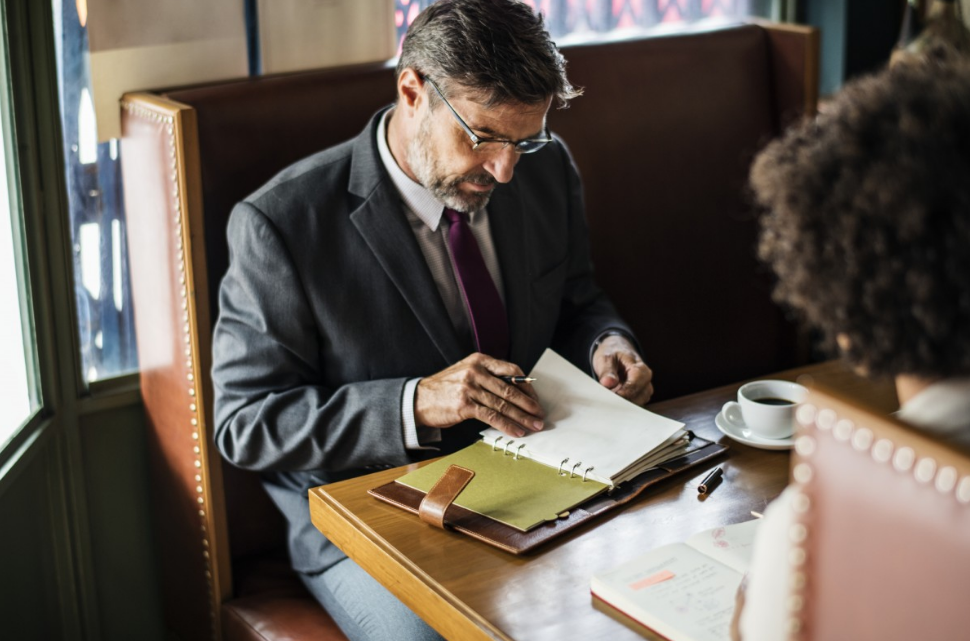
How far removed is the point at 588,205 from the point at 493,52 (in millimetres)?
802

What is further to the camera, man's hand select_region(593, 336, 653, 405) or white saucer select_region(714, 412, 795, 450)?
man's hand select_region(593, 336, 653, 405)

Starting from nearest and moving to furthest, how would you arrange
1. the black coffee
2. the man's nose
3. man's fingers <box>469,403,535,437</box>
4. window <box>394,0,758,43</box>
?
man's fingers <box>469,403,535,437</box> < the black coffee < the man's nose < window <box>394,0,758,43</box>

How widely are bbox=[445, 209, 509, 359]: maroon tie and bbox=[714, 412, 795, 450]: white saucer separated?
448 mm

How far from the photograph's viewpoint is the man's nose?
1.77 m

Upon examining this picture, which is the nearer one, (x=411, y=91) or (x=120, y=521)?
(x=411, y=91)

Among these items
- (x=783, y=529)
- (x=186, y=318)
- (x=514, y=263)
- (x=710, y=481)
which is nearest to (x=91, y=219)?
(x=186, y=318)

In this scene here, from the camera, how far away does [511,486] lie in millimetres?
1433

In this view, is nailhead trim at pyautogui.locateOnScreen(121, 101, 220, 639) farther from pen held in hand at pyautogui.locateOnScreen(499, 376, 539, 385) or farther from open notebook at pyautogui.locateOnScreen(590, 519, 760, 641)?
open notebook at pyautogui.locateOnScreen(590, 519, 760, 641)

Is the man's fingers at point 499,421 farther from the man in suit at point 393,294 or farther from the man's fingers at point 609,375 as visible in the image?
the man's fingers at point 609,375

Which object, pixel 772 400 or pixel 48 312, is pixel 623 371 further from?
pixel 48 312

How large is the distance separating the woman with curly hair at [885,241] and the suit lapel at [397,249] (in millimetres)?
955

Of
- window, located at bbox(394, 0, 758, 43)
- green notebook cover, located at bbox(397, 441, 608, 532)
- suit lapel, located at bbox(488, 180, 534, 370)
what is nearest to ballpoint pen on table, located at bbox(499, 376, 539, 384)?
green notebook cover, located at bbox(397, 441, 608, 532)

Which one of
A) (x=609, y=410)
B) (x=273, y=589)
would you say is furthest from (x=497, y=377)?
(x=273, y=589)

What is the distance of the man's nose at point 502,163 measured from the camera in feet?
5.79
